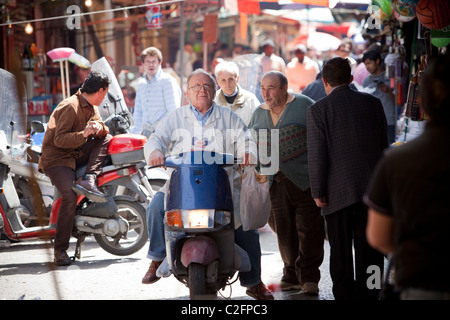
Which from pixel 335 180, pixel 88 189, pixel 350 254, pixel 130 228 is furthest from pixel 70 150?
pixel 350 254

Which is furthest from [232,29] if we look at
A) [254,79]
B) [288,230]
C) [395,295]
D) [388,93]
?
[395,295]

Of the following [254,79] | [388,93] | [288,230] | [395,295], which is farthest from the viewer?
[254,79]

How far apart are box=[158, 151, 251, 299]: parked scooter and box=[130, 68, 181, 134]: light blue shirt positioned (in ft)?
15.5

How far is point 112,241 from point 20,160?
1.58 m

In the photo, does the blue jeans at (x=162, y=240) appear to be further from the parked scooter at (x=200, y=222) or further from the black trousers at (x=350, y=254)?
the black trousers at (x=350, y=254)

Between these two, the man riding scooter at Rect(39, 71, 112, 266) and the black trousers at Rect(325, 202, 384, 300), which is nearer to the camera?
the black trousers at Rect(325, 202, 384, 300)

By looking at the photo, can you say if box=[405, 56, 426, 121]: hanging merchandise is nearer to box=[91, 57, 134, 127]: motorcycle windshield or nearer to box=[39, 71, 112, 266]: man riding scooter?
box=[39, 71, 112, 266]: man riding scooter

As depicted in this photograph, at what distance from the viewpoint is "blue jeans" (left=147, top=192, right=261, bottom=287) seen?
20.2 feet

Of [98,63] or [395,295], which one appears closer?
[395,295]

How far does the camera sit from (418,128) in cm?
800

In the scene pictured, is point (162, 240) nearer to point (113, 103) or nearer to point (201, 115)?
point (201, 115)

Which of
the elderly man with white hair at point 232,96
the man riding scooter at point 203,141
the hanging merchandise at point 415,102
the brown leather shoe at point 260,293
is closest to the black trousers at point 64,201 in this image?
the elderly man with white hair at point 232,96

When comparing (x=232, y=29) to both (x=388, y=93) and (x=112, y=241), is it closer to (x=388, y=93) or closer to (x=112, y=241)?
(x=388, y=93)

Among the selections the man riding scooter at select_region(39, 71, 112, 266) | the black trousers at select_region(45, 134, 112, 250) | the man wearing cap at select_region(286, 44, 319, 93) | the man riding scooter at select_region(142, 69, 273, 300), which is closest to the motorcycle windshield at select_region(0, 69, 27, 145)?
the man riding scooter at select_region(39, 71, 112, 266)
